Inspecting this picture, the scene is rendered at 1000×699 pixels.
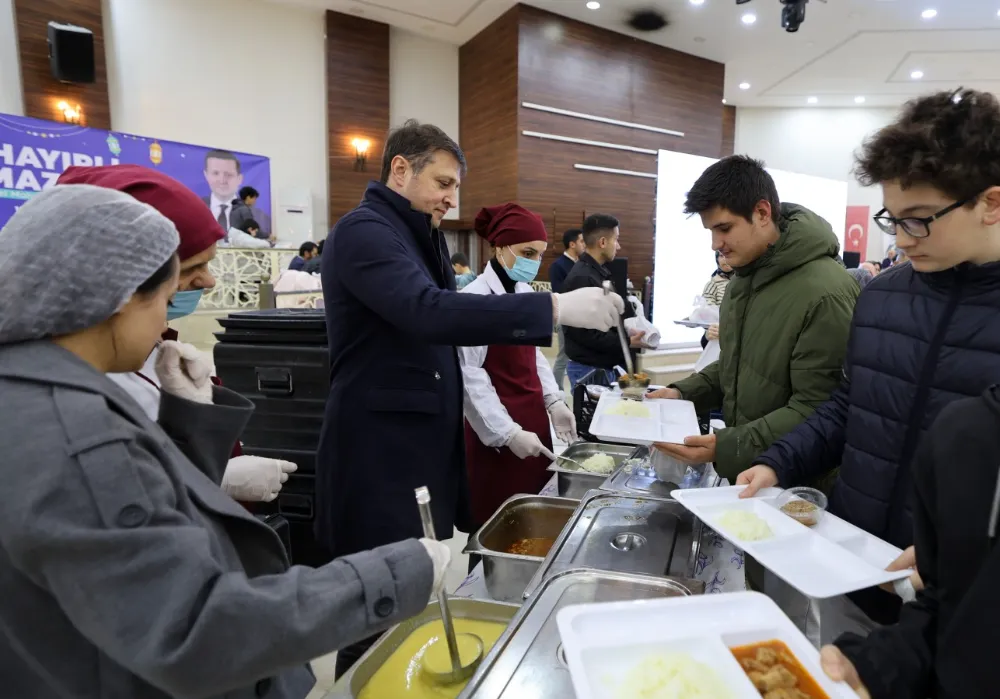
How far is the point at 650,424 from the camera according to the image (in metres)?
1.73

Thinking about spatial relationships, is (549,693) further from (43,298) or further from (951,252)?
(951,252)

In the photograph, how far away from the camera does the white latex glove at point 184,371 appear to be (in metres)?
1.00

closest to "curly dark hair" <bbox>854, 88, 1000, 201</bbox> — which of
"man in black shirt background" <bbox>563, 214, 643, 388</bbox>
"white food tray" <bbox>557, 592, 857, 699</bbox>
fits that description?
"white food tray" <bbox>557, 592, 857, 699</bbox>

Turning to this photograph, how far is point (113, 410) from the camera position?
25.5 inches

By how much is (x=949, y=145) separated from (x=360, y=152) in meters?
7.55

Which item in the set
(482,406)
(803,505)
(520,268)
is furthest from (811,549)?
(520,268)

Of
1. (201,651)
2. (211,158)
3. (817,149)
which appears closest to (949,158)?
(201,651)

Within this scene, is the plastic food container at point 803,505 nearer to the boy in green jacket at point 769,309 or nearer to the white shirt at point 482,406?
the boy in green jacket at point 769,309

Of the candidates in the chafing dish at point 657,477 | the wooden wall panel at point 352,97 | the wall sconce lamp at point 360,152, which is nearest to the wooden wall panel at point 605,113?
the wooden wall panel at point 352,97

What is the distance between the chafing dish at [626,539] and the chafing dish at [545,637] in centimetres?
5

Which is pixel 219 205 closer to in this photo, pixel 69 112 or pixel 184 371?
pixel 69 112

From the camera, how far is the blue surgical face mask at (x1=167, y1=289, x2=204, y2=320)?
1217 millimetres

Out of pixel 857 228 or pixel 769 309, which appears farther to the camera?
pixel 857 228

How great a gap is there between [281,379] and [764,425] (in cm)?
146
